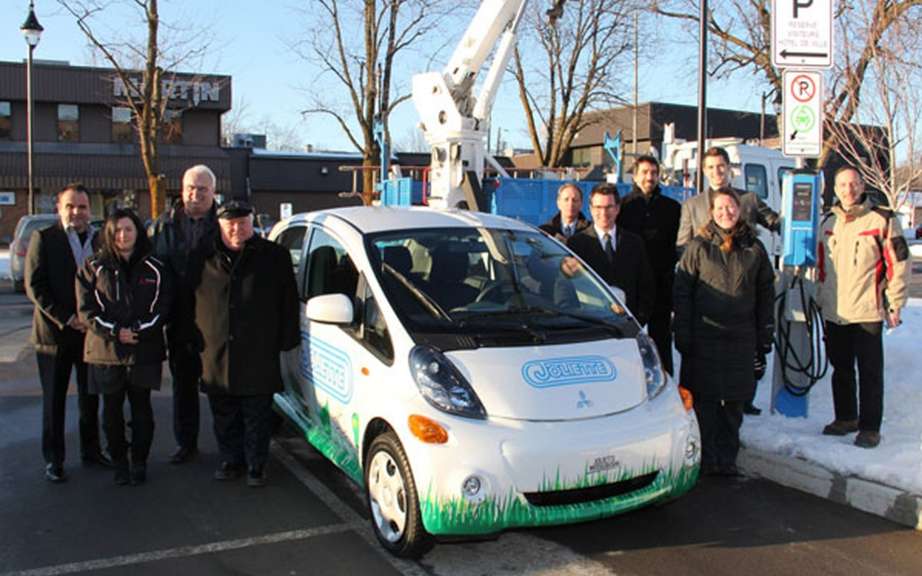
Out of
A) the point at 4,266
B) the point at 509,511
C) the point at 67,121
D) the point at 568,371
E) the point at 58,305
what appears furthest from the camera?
the point at 67,121

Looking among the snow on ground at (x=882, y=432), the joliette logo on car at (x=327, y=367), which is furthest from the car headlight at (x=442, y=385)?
the snow on ground at (x=882, y=432)

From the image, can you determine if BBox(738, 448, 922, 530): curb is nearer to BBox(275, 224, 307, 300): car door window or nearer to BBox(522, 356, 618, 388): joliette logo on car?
BBox(522, 356, 618, 388): joliette logo on car

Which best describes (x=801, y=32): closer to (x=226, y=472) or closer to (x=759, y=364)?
(x=759, y=364)

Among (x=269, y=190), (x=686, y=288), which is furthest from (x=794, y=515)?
(x=269, y=190)

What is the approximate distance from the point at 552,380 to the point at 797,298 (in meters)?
2.97

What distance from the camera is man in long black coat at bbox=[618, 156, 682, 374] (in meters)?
6.46

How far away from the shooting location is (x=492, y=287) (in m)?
4.68

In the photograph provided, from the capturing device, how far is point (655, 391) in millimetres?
4227

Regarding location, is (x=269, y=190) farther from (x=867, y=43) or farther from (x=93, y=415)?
(x=93, y=415)

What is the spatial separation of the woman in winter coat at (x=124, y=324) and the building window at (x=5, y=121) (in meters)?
35.5

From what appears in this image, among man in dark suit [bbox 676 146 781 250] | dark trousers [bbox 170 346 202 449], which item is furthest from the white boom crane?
dark trousers [bbox 170 346 202 449]

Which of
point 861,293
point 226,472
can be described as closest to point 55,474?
point 226,472

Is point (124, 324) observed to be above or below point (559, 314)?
below

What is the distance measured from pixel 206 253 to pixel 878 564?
4.20 metres
